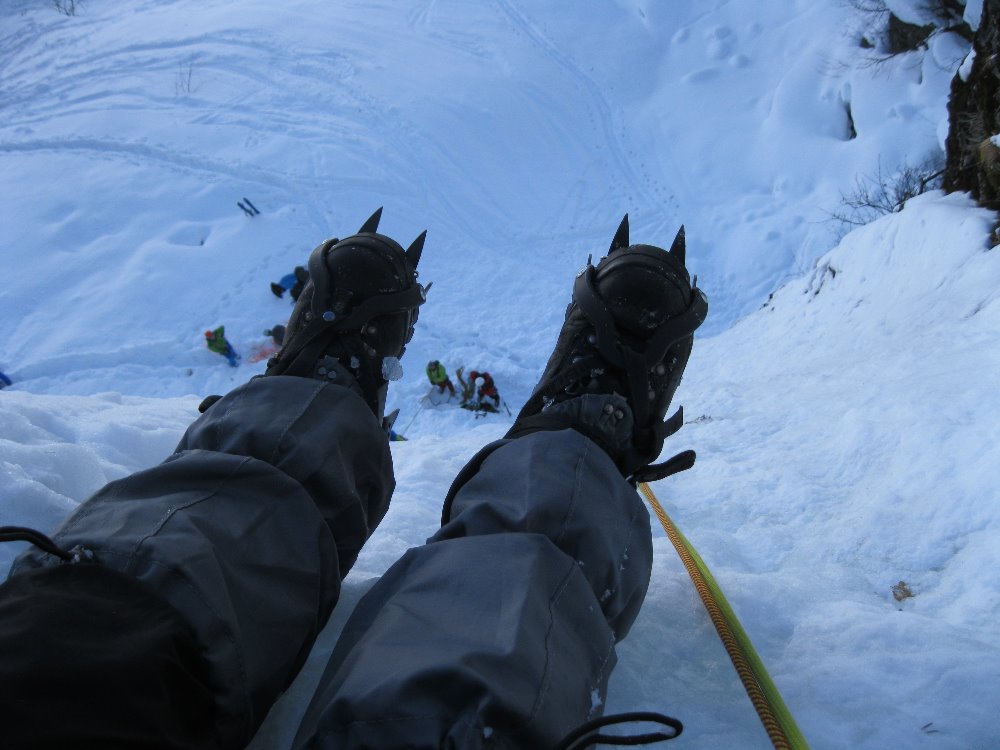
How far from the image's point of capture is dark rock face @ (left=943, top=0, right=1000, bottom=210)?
3.76 metres

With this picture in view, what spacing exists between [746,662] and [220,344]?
7472mm

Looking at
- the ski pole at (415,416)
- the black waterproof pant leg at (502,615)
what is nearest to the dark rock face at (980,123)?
the black waterproof pant leg at (502,615)

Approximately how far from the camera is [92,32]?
1366 centimetres

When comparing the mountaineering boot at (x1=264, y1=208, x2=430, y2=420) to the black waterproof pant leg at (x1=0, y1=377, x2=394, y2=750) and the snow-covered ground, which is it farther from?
the snow-covered ground

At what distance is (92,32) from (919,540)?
1693 cm

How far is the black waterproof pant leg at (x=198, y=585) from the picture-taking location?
83cm

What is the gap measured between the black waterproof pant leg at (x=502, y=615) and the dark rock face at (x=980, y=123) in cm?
368

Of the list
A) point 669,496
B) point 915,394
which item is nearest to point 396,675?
point 669,496

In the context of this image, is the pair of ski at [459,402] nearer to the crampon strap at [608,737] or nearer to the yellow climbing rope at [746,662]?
the yellow climbing rope at [746,662]

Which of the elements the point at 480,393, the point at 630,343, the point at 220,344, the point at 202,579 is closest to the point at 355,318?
the point at 630,343

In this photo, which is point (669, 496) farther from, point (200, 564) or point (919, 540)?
point (200, 564)

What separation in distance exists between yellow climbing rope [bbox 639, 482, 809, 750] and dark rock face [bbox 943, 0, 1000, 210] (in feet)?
10.9

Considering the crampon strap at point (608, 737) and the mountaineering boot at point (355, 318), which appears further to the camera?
the mountaineering boot at point (355, 318)

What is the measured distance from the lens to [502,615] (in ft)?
3.24
